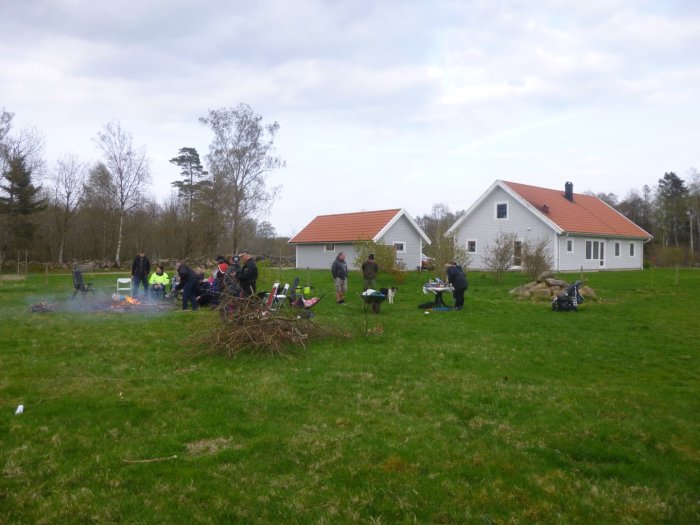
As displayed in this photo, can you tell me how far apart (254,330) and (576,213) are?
96.9 feet

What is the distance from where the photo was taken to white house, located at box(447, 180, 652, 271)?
29.5 m

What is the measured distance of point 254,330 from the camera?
8219mm

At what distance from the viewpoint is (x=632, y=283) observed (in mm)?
21531

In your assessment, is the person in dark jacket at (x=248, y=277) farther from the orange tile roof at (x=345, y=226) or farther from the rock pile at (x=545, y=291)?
the orange tile roof at (x=345, y=226)

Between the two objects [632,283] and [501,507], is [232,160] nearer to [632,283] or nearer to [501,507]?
[632,283]

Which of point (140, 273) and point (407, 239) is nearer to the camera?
point (140, 273)

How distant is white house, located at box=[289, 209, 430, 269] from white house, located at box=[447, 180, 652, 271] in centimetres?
304

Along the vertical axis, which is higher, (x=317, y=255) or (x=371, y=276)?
(x=317, y=255)

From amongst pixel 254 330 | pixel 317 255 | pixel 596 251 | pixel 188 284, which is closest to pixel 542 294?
pixel 188 284

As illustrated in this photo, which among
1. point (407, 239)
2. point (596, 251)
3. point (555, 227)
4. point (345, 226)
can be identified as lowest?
point (596, 251)

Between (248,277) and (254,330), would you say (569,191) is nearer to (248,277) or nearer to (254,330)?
(248,277)

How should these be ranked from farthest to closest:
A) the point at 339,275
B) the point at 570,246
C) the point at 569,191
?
1. the point at 569,191
2. the point at 570,246
3. the point at 339,275

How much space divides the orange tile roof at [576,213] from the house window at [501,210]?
3.78 ft

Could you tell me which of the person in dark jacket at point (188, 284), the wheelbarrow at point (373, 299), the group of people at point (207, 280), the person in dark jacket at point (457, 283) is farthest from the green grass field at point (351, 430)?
the person in dark jacket at point (457, 283)
